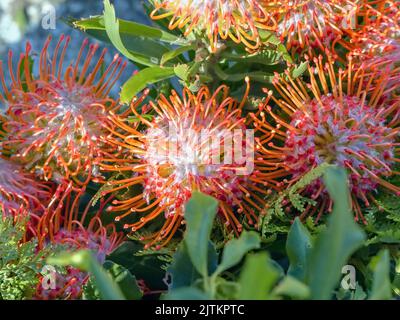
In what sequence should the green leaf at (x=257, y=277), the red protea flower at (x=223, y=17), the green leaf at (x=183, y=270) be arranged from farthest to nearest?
the red protea flower at (x=223, y=17), the green leaf at (x=183, y=270), the green leaf at (x=257, y=277)

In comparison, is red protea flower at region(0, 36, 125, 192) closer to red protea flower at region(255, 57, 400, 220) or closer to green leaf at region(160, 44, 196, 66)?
green leaf at region(160, 44, 196, 66)

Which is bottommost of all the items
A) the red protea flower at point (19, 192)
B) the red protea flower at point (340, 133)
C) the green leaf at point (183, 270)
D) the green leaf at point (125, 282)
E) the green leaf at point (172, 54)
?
the green leaf at point (125, 282)

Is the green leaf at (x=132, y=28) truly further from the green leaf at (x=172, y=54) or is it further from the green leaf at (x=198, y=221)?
the green leaf at (x=198, y=221)

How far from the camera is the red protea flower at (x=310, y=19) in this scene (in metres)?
0.72

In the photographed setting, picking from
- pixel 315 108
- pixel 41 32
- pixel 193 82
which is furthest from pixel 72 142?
pixel 41 32

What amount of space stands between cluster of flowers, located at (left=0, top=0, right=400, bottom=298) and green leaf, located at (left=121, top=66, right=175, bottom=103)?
0.05ft

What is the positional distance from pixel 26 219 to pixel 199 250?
32 centimetres

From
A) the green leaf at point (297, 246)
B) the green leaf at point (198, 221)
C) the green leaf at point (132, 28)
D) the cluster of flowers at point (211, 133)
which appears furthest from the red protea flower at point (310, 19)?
the green leaf at point (198, 221)

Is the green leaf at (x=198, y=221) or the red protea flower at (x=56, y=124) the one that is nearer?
the green leaf at (x=198, y=221)

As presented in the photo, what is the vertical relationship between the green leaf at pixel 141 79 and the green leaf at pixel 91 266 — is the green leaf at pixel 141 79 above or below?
above

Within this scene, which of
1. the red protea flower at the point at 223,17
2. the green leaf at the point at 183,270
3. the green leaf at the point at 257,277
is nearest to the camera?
the green leaf at the point at 257,277

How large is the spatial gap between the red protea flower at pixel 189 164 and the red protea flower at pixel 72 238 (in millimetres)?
42

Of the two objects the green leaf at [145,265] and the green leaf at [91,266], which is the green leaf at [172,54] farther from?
the green leaf at [91,266]
